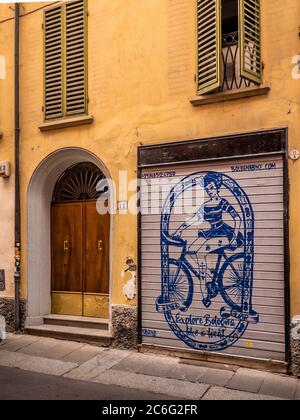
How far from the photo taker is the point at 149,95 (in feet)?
24.6

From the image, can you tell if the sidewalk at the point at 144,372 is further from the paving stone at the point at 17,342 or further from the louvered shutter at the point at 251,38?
the louvered shutter at the point at 251,38

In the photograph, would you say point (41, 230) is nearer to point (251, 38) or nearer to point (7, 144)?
point (7, 144)

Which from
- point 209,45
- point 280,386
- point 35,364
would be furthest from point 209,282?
point 209,45

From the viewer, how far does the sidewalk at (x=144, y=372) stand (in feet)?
18.8

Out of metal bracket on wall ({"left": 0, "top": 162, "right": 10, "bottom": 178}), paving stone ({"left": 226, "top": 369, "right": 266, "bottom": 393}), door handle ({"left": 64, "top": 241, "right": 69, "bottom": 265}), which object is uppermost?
metal bracket on wall ({"left": 0, "top": 162, "right": 10, "bottom": 178})

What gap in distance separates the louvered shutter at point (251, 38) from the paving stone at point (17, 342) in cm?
576

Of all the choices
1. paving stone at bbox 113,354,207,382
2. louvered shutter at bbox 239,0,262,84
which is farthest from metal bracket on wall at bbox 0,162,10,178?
louvered shutter at bbox 239,0,262,84

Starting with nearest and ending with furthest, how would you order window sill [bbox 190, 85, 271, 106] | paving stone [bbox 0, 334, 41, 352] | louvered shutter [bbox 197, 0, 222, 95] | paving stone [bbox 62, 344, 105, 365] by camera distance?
window sill [bbox 190, 85, 271, 106] → louvered shutter [bbox 197, 0, 222, 95] → paving stone [bbox 62, 344, 105, 365] → paving stone [bbox 0, 334, 41, 352]

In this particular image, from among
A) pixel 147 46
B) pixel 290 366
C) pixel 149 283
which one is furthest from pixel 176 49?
pixel 290 366

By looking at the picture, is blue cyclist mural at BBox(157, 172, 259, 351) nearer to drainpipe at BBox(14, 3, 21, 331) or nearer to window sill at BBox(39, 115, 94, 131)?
window sill at BBox(39, 115, 94, 131)

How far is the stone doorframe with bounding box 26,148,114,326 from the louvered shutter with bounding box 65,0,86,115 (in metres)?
0.91

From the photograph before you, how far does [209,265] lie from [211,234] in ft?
1.56

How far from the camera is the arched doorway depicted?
8422 millimetres

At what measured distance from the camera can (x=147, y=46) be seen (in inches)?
297
